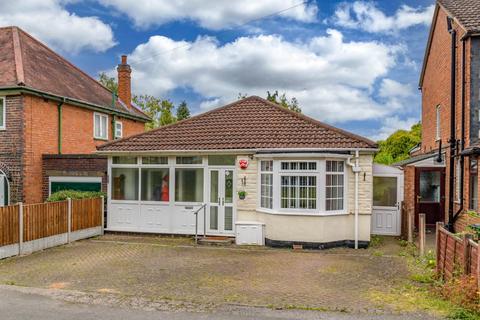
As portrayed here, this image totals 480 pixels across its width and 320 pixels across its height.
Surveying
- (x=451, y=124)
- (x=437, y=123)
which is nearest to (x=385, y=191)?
(x=451, y=124)

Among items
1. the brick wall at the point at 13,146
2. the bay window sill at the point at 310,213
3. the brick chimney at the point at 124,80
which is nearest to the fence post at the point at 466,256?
the bay window sill at the point at 310,213

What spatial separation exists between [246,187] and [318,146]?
8.64ft

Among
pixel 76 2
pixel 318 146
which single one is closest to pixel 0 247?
pixel 318 146

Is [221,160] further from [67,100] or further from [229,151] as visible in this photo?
[67,100]

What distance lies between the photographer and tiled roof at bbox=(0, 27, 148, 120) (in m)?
16.9

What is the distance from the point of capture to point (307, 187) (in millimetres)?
12961

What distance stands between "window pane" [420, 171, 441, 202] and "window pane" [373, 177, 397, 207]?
2.31 metres

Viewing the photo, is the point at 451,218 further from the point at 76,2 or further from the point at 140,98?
the point at 140,98

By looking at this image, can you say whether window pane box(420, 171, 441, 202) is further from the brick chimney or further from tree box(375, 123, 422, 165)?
tree box(375, 123, 422, 165)

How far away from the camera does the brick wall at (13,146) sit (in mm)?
16062

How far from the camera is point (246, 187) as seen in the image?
14.0 m

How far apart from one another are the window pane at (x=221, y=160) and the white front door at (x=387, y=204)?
5.20m

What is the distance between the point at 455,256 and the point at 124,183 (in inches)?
434

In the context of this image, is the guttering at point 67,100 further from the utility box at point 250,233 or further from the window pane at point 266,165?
the utility box at point 250,233
